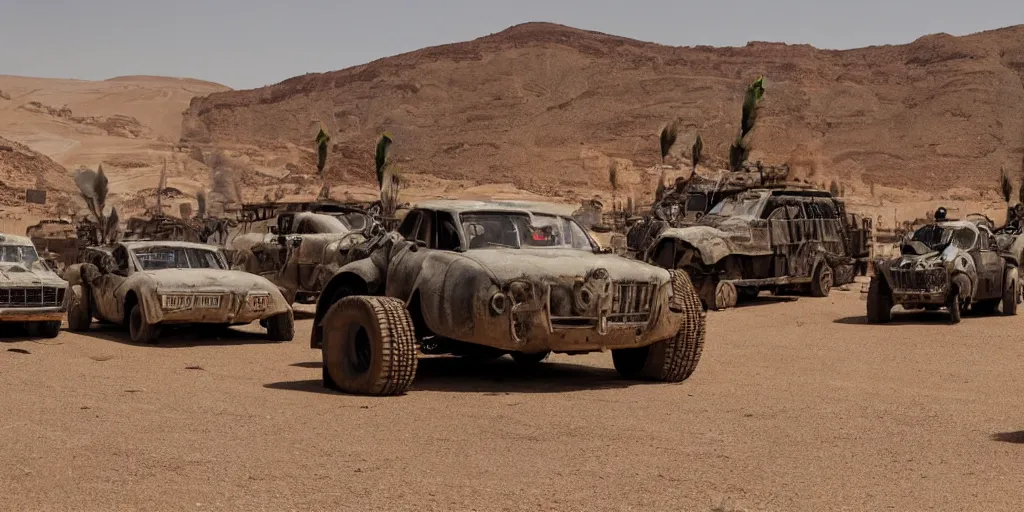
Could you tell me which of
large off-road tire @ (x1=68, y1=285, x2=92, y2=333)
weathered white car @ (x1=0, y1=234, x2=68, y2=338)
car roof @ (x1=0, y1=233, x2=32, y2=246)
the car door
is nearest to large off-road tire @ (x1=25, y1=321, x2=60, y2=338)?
weathered white car @ (x1=0, y1=234, x2=68, y2=338)

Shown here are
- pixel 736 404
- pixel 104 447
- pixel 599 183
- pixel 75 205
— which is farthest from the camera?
pixel 599 183

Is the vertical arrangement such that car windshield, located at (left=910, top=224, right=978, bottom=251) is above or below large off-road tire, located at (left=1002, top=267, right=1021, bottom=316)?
above

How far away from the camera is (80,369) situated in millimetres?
11680

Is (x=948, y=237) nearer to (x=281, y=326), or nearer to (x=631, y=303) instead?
(x=281, y=326)

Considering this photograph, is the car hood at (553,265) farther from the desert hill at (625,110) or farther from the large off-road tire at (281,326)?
the desert hill at (625,110)

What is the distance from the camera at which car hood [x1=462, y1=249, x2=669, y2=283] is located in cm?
977

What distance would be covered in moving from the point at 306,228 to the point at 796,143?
10488 cm

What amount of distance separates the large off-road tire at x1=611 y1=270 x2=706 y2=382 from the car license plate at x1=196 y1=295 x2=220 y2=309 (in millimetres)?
5595

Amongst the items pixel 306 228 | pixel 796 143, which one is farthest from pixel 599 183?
pixel 306 228

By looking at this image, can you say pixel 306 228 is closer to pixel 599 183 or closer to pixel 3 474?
pixel 3 474

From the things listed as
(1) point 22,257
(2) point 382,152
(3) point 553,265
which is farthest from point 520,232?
(2) point 382,152

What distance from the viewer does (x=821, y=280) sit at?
22672 mm

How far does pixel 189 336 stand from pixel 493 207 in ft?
19.9

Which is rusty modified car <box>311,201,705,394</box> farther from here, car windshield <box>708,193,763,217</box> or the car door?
car windshield <box>708,193,763,217</box>
